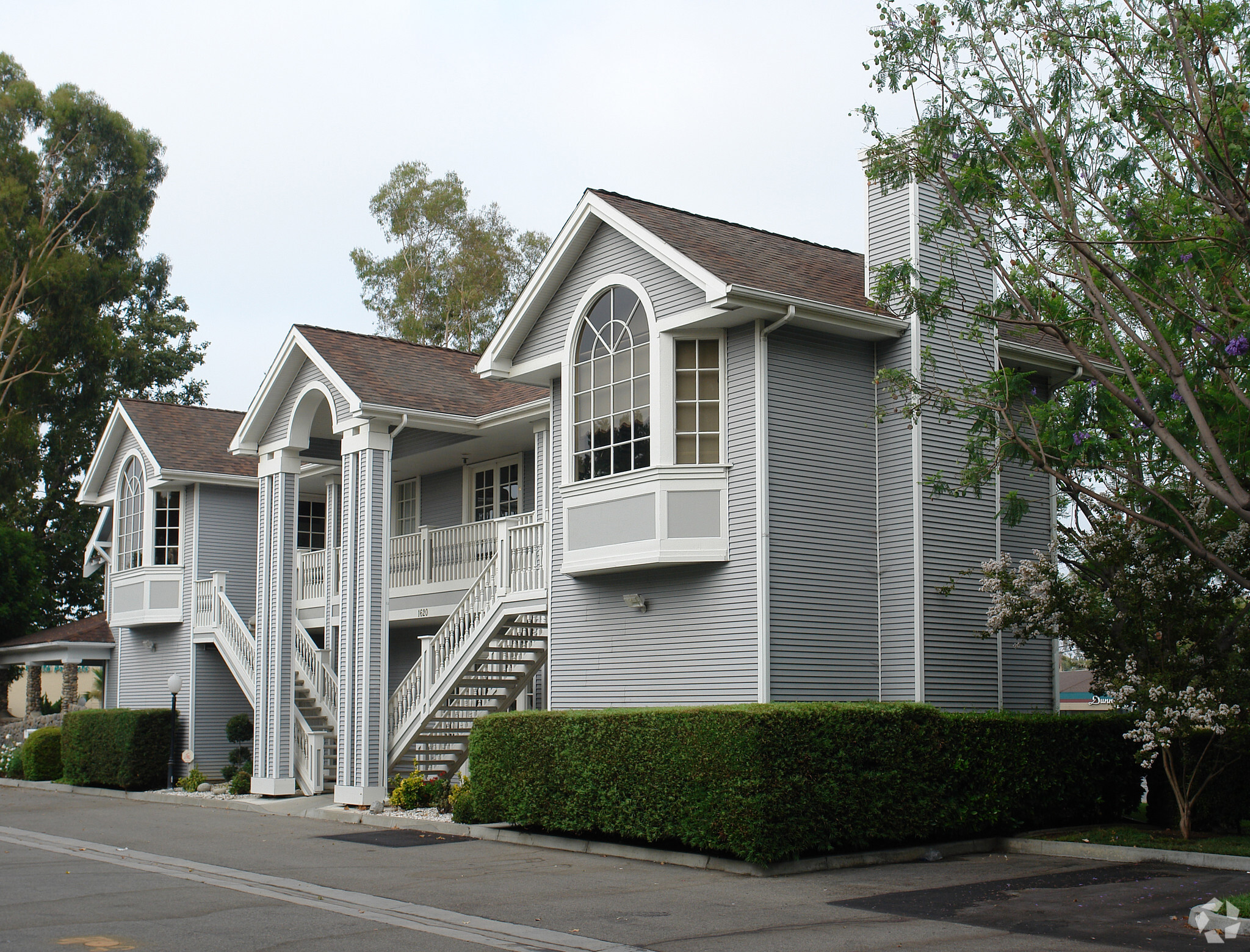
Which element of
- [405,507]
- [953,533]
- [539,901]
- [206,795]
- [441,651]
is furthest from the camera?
[405,507]

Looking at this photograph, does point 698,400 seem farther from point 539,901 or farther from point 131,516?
point 131,516

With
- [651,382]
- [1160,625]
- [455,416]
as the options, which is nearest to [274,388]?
[455,416]

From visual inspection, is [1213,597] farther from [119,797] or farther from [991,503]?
[119,797]

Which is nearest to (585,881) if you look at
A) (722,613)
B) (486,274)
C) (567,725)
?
(567,725)

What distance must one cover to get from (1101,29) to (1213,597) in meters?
6.29

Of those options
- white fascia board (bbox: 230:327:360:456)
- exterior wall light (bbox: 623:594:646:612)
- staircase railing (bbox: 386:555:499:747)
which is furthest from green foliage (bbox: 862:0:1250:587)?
white fascia board (bbox: 230:327:360:456)

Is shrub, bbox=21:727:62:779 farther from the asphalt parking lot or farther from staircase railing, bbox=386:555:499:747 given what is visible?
the asphalt parking lot

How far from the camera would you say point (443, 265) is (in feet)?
139

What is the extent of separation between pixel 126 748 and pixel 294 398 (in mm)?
7988

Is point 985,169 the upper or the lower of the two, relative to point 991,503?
upper

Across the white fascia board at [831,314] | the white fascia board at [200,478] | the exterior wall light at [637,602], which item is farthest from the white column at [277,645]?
the white fascia board at [831,314]

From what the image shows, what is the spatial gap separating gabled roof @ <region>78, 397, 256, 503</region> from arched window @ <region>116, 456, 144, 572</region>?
0.81 meters

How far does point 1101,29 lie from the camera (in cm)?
1202

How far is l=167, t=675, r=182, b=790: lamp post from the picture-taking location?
2339cm
